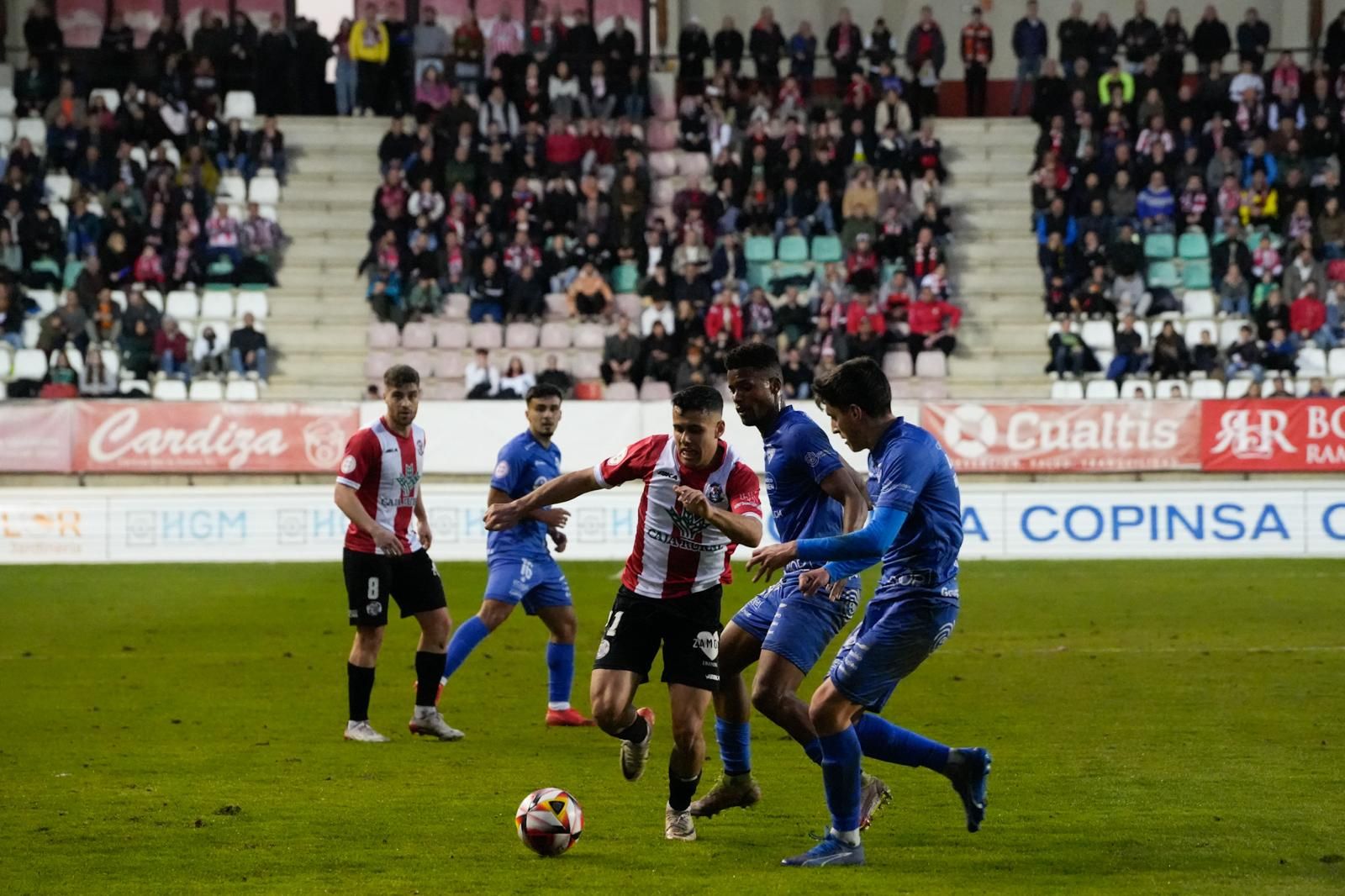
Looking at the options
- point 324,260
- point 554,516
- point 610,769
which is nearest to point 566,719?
point 610,769

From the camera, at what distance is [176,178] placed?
2970cm

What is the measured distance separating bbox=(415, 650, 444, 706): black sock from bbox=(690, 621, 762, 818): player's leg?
292cm

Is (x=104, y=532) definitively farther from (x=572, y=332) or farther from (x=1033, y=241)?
(x=1033, y=241)

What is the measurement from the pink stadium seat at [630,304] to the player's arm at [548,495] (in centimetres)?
2037

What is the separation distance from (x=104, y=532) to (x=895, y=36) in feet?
64.9

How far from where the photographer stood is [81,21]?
34625mm

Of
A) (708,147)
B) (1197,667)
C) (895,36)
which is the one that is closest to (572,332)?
(708,147)

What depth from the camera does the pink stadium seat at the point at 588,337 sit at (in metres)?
27.5

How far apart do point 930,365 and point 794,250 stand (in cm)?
329

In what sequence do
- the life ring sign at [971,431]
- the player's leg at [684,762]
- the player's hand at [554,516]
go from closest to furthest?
the player's leg at [684,762], the player's hand at [554,516], the life ring sign at [971,431]

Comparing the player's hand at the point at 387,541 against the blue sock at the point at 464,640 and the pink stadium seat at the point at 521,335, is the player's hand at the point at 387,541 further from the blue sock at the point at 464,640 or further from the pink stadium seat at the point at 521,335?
the pink stadium seat at the point at 521,335

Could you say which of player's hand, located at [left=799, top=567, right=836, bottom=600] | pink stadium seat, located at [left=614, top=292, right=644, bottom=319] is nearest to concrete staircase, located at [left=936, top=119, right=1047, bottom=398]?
pink stadium seat, located at [left=614, top=292, right=644, bottom=319]

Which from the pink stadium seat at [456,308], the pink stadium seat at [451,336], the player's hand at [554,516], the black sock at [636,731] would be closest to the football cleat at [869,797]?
the black sock at [636,731]

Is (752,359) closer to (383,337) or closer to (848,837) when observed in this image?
(848,837)
